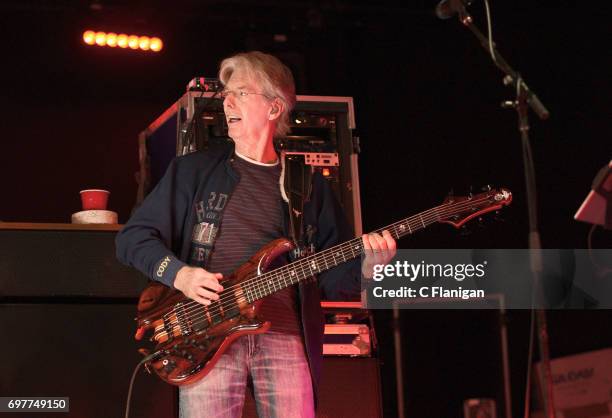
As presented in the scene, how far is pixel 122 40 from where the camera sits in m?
6.02

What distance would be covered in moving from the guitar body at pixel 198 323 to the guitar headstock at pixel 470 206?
591 millimetres

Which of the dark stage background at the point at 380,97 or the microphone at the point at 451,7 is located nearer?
the microphone at the point at 451,7

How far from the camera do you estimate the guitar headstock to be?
3002 mm

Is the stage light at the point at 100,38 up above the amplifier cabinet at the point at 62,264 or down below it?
above

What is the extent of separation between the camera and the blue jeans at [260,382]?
8.50 feet

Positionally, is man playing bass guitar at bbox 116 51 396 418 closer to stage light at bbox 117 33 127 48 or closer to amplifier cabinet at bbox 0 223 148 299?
amplifier cabinet at bbox 0 223 148 299

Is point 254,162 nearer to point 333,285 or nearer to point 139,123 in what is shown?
point 333,285

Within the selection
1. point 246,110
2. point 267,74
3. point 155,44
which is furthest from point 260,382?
point 155,44

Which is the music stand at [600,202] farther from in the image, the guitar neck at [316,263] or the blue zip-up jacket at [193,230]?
the blue zip-up jacket at [193,230]

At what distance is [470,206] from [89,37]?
374cm

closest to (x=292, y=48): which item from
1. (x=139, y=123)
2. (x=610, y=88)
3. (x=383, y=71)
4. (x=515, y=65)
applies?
(x=383, y=71)

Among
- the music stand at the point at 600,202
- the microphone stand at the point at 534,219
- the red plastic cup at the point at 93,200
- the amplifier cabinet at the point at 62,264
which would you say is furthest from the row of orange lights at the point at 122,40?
the music stand at the point at 600,202
